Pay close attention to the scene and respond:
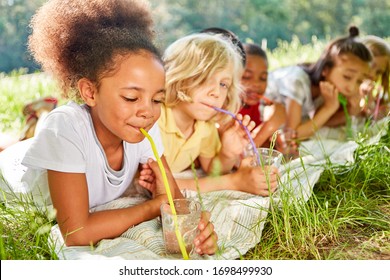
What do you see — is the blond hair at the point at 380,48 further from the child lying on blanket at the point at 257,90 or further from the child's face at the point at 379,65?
the child lying on blanket at the point at 257,90

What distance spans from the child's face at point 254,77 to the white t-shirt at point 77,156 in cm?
48

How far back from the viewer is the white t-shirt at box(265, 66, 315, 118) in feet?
5.29

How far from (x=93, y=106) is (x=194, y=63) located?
12.0 inches

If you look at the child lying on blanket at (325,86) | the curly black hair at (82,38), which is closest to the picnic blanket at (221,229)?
the curly black hair at (82,38)

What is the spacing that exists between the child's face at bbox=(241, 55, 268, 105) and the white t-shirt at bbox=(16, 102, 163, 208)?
0.48 meters

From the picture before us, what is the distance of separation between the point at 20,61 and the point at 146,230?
45 cm

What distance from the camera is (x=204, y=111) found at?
123 centimetres

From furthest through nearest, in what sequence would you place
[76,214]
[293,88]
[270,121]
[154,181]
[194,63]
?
[293,88] < [270,121] < [194,63] < [154,181] < [76,214]

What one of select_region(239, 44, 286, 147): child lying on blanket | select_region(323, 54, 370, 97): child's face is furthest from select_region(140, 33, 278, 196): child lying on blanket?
select_region(323, 54, 370, 97): child's face

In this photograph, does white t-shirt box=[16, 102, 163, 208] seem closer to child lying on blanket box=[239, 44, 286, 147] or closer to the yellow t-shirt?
the yellow t-shirt

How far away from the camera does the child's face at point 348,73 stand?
1552 millimetres

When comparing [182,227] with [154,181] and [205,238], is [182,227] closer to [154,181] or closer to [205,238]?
[205,238]

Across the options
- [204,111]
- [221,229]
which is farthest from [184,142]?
[221,229]
